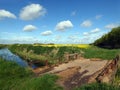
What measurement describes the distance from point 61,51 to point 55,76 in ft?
98.2

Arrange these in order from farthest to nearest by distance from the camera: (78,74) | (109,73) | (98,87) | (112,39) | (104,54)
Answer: (112,39) → (104,54) → (78,74) → (109,73) → (98,87)

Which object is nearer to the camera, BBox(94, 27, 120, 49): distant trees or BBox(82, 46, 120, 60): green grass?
BBox(82, 46, 120, 60): green grass

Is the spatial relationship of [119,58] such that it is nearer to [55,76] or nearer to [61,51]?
[55,76]

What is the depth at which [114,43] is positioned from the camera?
60.5 m

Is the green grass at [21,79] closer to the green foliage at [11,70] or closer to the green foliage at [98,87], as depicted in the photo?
the green foliage at [11,70]

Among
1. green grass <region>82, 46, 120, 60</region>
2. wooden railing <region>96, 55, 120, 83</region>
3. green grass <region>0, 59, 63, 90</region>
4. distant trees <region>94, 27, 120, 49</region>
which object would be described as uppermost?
distant trees <region>94, 27, 120, 49</region>

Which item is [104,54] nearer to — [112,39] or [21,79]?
[21,79]

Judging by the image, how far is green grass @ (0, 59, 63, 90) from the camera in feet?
41.2

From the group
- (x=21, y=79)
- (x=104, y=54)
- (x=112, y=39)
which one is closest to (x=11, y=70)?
(x=21, y=79)

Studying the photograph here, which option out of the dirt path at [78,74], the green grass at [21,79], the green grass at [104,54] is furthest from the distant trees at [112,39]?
the green grass at [21,79]

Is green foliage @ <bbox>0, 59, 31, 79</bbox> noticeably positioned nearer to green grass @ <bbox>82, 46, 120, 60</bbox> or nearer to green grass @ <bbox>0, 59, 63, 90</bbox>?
green grass @ <bbox>0, 59, 63, 90</bbox>

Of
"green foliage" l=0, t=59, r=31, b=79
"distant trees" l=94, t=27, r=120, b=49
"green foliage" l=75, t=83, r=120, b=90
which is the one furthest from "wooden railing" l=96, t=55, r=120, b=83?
"distant trees" l=94, t=27, r=120, b=49

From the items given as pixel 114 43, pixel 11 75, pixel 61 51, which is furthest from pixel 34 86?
pixel 114 43

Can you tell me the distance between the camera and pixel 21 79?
15250mm
